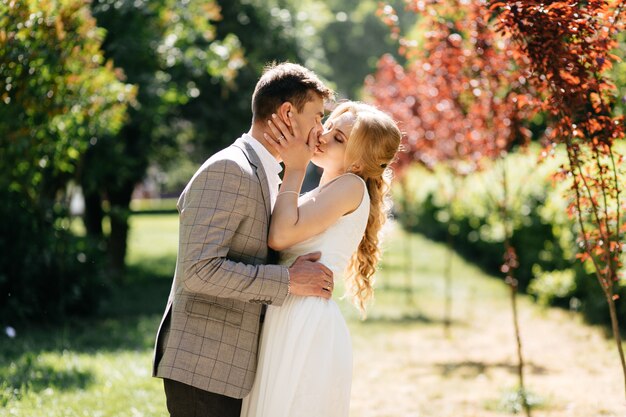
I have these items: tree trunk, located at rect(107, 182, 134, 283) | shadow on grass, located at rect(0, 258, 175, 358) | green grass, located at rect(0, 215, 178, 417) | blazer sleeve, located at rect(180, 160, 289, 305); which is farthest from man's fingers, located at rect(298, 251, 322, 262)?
tree trunk, located at rect(107, 182, 134, 283)

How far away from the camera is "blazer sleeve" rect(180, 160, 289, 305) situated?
2.85 m

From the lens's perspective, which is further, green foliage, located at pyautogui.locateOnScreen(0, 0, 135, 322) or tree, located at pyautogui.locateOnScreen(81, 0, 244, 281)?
tree, located at pyautogui.locateOnScreen(81, 0, 244, 281)

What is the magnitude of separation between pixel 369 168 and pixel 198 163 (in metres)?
13.2

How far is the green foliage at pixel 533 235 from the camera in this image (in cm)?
986

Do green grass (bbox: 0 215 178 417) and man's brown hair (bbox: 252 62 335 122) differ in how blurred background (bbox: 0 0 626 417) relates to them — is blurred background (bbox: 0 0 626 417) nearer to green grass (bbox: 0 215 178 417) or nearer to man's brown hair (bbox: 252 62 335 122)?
green grass (bbox: 0 215 178 417)

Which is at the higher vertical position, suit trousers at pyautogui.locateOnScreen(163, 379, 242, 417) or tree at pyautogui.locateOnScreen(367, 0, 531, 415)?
tree at pyautogui.locateOnScreen(367, 0, 531, 415)

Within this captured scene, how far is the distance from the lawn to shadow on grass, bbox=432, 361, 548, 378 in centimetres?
1

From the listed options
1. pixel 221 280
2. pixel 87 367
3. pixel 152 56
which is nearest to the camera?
pixel 221 280

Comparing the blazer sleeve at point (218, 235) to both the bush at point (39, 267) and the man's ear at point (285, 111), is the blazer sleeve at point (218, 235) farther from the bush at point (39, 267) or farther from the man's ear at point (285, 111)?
the bush at point (39, 267)

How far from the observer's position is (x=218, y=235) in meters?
2.86

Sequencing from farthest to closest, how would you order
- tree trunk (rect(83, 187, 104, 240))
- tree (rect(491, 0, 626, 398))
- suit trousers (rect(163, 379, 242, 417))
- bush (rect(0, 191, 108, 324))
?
tree trunk (rect(83, 187, 104, 240)) → bush (rect(0, 191, 108, 324)) → tree (rect(491, 0, 626, 398)) → suit trousers (rect(163, 379, 242, 417))

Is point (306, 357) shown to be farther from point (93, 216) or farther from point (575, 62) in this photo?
point (93, 216)

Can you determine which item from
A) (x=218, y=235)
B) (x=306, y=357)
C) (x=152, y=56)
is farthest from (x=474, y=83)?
(x=152, y=56)

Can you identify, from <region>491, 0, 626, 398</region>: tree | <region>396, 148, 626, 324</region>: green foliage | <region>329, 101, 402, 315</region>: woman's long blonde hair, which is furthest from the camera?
<region>396, 148, 626, 324</region>: green foliage
